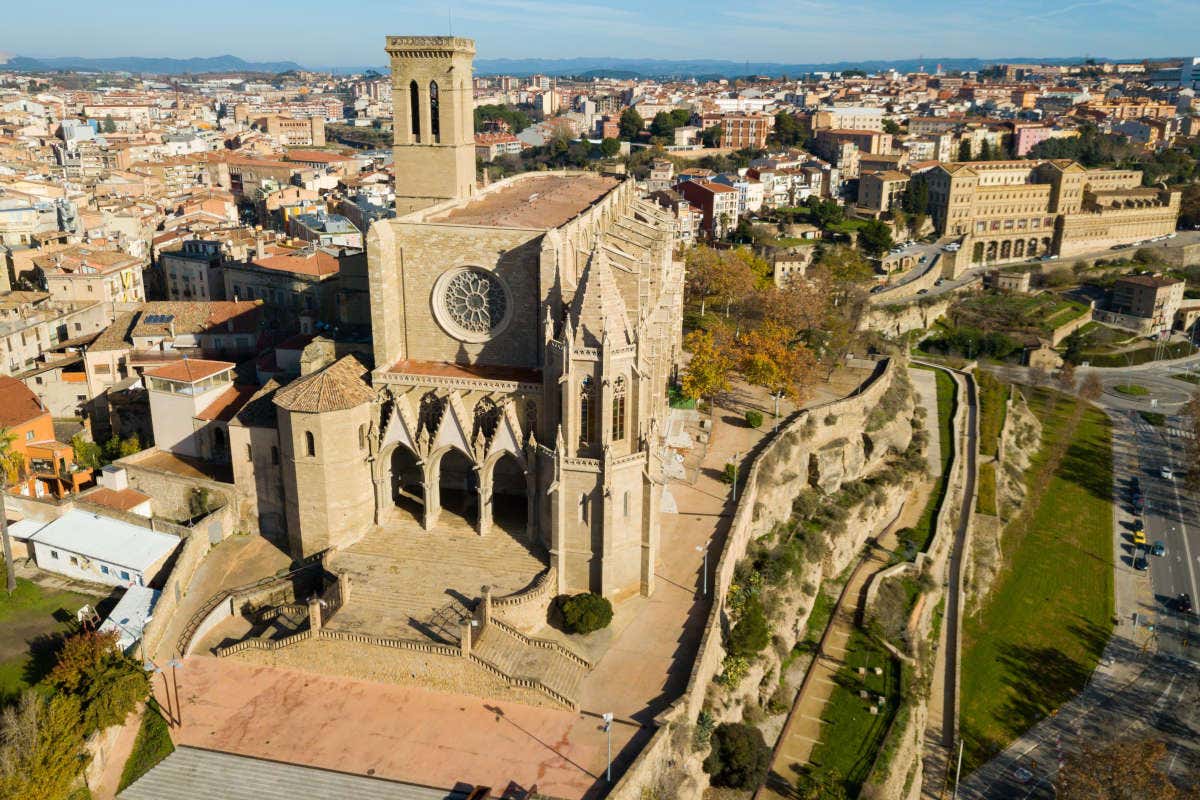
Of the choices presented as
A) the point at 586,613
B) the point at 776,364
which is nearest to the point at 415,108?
the point at 776,364

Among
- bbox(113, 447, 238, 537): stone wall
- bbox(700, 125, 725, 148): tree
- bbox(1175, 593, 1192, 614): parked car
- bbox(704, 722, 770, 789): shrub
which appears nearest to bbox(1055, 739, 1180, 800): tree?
bbox(704, 722, 770, 789): shrub

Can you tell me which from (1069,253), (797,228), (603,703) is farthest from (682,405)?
(1069,253)

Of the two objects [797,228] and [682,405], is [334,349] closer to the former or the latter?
[682,405]

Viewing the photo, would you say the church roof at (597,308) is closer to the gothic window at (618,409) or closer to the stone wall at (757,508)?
the gothic window at (618,409)

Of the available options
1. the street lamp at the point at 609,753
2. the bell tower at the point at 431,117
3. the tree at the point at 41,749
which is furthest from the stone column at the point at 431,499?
the bell tower at the point at 431,117

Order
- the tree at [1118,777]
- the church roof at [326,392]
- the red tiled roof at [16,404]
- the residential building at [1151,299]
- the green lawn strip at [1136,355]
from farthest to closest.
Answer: the residential building at [1151,299] < the green lawn strip at [1136,355] < the red tiled roof at [16,404] < the church roof at [326,392] < the tree at [1118,777]

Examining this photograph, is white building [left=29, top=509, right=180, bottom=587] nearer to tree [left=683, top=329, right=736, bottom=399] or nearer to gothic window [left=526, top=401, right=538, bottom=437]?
gothic window [left=526, top=401, right=538, bottom=437]

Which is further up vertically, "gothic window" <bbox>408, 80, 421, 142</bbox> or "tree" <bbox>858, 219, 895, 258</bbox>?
"gothic window" <bbox>408, 80, 421, 142</bbox>

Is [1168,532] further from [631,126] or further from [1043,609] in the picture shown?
[631,126]
